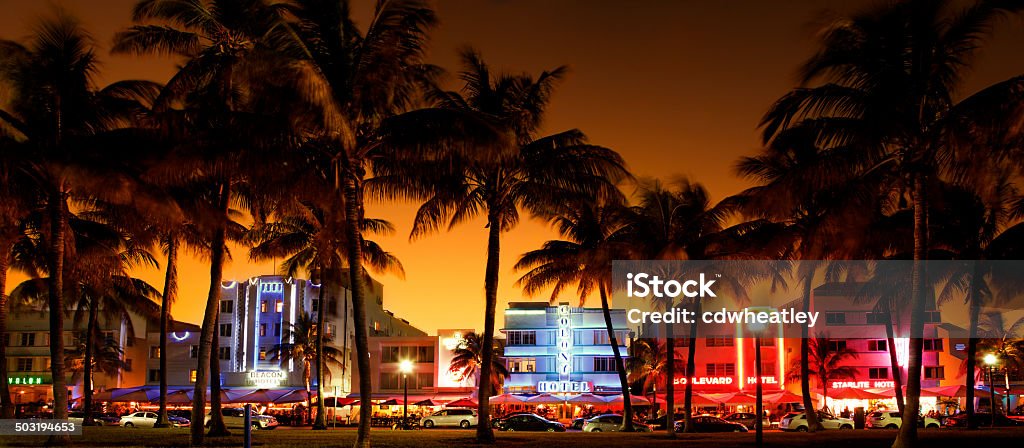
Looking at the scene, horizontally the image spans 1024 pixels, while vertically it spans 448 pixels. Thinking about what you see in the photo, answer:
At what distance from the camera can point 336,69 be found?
20.9 m

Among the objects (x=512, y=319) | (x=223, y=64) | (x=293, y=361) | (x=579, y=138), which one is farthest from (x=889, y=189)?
(x=293, y=361)

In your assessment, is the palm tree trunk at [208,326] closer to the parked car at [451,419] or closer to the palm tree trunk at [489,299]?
the palm tree trunk at [489,299]

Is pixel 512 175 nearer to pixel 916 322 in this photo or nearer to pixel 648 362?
pixel 916 322

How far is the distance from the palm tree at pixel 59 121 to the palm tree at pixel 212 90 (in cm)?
126

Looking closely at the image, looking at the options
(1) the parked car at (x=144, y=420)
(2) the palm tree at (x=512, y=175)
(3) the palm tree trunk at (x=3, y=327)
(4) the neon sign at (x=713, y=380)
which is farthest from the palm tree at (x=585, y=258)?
(4) the neon sign at (x=713, y=380)

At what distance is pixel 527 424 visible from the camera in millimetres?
48156

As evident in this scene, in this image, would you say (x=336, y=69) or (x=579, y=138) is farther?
(x=579, y=138)

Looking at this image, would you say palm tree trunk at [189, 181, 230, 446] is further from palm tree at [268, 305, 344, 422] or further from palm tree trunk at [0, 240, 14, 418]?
palm tree at [268, 305, 344, 422]

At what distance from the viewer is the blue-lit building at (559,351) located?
71.8 metres

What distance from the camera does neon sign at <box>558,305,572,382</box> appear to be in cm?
7188

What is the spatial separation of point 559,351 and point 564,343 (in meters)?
0.73

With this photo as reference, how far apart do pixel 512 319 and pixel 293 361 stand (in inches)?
708

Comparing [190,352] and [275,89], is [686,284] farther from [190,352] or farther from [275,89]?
[190,352]

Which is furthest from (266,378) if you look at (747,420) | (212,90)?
(212,90)
